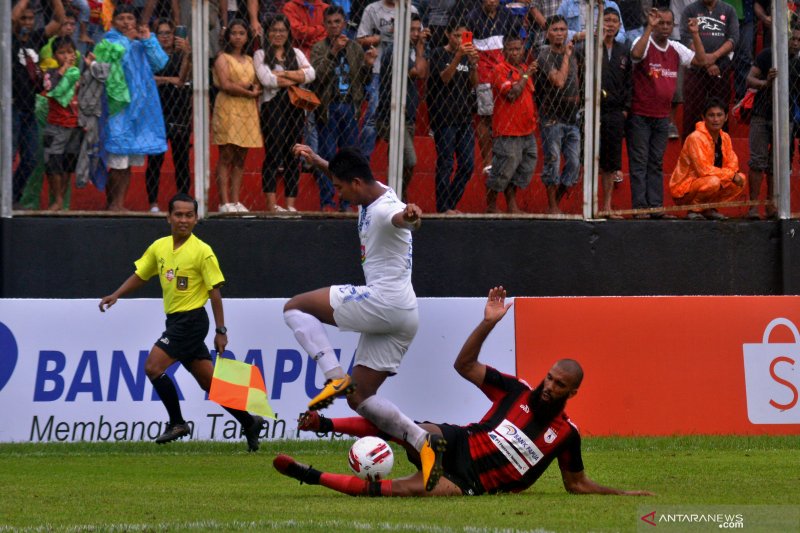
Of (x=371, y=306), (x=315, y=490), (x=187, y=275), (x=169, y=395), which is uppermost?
(x=187, y=275)

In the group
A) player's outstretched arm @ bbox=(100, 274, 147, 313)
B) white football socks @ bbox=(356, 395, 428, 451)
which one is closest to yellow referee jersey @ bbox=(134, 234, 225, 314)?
player's outstretched arm @ bbox=(100, 274, 147, 313)

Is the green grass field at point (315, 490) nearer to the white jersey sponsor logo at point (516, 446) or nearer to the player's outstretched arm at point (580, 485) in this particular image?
the player's outstretched arm at point (580, 485)

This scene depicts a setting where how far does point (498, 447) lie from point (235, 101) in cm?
650

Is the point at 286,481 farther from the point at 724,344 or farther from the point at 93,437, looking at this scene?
the point at 724,344

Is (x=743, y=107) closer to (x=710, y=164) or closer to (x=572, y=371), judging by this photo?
(x=710, y=164)

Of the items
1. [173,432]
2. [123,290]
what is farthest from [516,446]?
[123,290]

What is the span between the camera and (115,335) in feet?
40.1

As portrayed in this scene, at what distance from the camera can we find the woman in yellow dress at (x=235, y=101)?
44.0 feet

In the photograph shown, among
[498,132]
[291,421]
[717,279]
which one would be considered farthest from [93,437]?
[717,279]

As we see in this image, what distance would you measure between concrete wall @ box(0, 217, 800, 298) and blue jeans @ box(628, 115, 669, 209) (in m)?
0.30

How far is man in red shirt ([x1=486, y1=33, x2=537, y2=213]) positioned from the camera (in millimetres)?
13758

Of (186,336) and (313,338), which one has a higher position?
(313,338)

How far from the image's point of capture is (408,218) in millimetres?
8094

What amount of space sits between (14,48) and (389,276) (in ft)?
20.9
